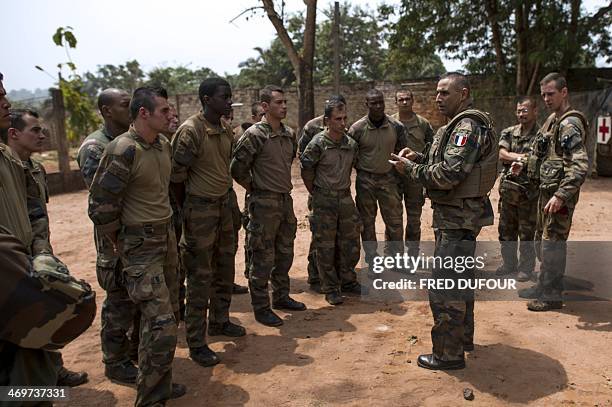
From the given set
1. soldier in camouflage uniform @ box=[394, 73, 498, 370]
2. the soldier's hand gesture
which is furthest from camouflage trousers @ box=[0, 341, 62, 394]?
the soldier's hand gesture

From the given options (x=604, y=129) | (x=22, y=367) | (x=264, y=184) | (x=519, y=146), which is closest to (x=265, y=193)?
(x=264, y=184)

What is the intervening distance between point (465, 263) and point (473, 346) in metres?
0.84

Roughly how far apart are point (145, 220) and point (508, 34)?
1433 cm

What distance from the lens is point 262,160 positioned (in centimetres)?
491

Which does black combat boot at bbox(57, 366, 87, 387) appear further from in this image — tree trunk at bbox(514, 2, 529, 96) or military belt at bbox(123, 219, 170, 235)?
tree trunk at bbox(514, 2, 529, 96)

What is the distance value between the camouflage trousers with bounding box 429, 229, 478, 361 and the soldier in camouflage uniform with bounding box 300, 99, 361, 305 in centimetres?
164

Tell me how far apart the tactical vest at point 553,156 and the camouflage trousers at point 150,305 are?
3.67 metres

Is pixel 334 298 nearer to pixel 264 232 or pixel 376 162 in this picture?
pixel 264 232

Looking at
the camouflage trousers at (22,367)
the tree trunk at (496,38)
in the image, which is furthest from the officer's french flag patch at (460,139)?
the tree trunk at (496,38)

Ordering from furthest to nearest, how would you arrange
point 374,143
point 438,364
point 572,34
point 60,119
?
point 572,34 < point 60,119 < point 374,143 < point 438,364

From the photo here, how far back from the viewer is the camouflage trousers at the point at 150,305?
3.19 metres

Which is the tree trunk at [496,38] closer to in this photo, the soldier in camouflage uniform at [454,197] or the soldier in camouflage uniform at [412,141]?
the soldier in camouflage uniform at [412,141]

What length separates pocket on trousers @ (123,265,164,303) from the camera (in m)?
3.23

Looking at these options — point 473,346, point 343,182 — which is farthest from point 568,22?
point 473,346
